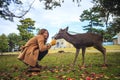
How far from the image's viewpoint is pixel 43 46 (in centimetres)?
1059

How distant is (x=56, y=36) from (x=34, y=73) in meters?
3.00

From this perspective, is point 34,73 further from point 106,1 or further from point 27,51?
point 106,1

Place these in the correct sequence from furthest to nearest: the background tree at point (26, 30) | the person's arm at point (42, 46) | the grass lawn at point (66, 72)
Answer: the background tree at point (26, 30) < the person's arm at point (42, 46) < the grass lawn at point (66, 72)

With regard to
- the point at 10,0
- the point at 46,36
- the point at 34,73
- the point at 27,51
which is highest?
the point at 10,0

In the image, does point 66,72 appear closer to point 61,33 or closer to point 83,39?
point 83,39

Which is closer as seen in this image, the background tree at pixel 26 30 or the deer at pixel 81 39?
the deer at pixel 81 39

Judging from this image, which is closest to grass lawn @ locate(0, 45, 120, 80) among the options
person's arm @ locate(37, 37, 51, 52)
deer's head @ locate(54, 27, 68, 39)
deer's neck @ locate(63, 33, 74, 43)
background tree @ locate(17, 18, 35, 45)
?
person's arm @ locate(37, 37, 51, 52)

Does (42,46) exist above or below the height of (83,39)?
below

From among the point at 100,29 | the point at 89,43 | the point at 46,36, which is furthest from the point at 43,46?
the point at 100,29

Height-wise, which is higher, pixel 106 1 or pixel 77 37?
pixel 106 1

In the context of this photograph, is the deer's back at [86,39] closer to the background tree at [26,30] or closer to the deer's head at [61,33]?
the deer's head at [61,33]

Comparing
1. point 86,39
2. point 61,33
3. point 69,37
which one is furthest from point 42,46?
point 86,39

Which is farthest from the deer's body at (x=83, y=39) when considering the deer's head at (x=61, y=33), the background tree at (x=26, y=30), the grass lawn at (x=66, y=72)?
the background tree at (x=26, y=30)

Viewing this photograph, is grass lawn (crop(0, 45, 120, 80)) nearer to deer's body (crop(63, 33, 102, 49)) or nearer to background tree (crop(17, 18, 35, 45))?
deer's body (crop(63, 33, 102, 49))
